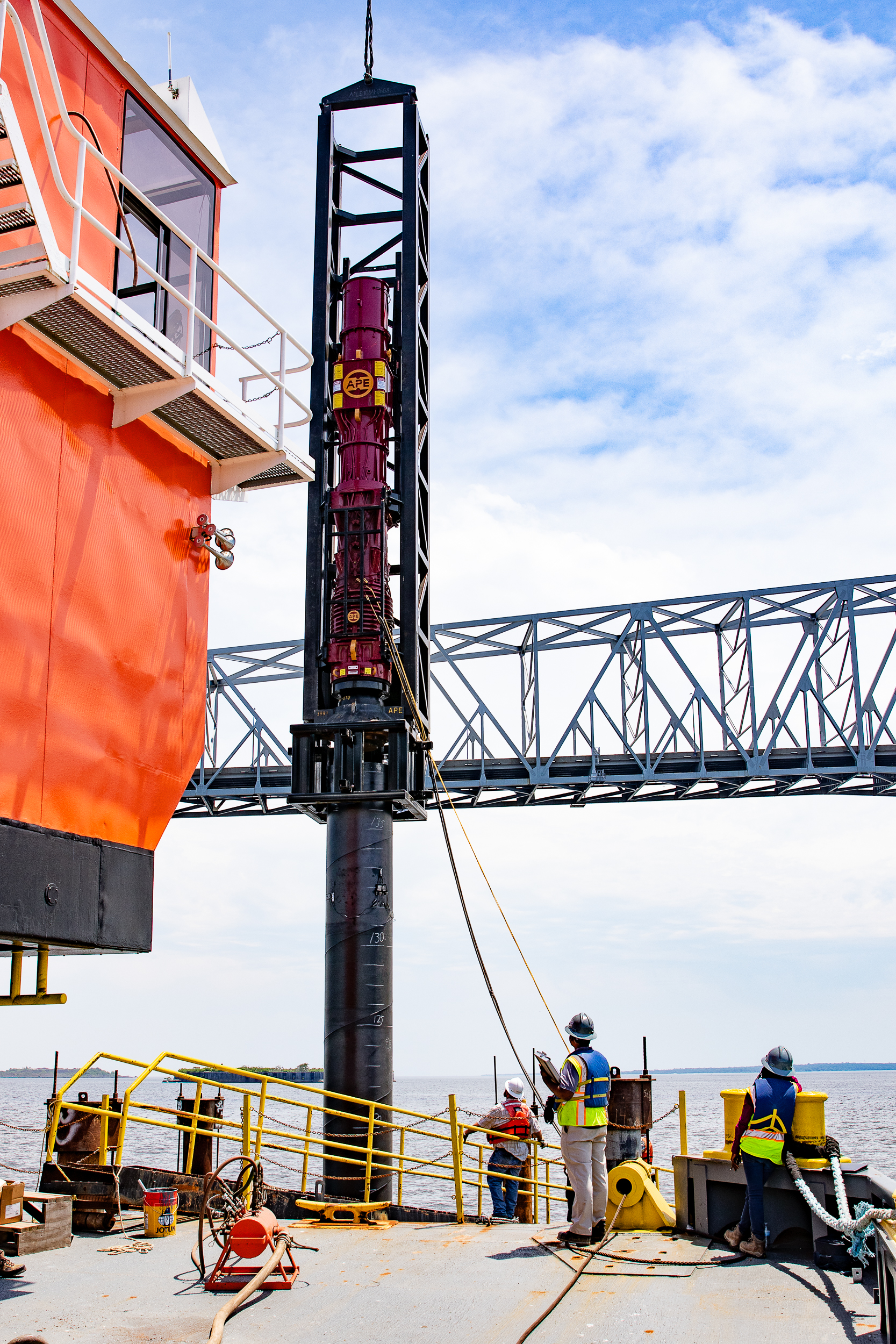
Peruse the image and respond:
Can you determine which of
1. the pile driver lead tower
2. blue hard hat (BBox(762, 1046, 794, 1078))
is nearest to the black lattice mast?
the pile driver lead tower

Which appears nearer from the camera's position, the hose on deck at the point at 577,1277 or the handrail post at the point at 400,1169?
the hose on deck at the point at 577,1277

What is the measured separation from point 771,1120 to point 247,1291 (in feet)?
15.4

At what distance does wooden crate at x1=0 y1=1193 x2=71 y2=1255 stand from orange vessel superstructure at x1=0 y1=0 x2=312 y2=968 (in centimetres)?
318

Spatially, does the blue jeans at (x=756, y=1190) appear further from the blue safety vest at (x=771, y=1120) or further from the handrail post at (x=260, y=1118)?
the handrail post at (x=260, y=1118)

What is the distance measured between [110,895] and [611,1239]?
6.04m

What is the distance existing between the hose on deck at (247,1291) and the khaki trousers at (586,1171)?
2791 millimetres

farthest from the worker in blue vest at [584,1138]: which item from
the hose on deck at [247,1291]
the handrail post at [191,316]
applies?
the handrail post at [191,316]

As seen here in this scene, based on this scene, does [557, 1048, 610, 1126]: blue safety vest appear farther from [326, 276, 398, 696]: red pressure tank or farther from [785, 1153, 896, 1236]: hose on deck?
[326, 276, 398, 696]: red pressure tank

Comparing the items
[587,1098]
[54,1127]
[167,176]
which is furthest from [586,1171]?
[167,176]

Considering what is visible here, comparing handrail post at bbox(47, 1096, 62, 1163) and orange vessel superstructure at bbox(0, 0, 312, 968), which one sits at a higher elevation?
orange vessel superstructure at bbox(0, 0, 312, 968)

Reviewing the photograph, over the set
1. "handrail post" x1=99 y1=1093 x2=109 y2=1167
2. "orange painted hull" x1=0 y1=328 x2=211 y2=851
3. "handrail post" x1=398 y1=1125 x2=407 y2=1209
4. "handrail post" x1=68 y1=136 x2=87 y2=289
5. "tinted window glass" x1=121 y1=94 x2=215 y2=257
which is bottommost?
"handrail post" x1=398 y1=1125 x2=407 y2=1209

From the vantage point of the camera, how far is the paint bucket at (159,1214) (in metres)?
11.5

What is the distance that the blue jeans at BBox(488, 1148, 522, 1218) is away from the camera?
1433 cm

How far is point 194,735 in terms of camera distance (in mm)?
10414
